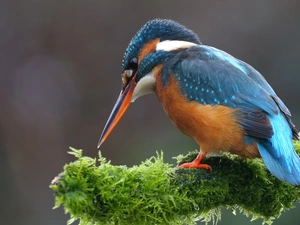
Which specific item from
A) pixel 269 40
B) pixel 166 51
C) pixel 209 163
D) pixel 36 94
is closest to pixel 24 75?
pixel 36 94

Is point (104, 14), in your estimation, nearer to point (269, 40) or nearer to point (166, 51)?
point (269, 40)

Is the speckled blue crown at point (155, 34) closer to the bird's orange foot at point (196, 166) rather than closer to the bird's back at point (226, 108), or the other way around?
the bird's back at point (226, 108)

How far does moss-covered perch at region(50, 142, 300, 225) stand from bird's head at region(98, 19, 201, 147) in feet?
1.95

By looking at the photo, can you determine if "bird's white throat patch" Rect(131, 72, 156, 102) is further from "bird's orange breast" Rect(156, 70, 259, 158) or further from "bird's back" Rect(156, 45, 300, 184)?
"bird's orange breast" Rect(156, 70, 259, 158)

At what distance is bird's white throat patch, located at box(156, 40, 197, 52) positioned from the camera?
2730 millimetres

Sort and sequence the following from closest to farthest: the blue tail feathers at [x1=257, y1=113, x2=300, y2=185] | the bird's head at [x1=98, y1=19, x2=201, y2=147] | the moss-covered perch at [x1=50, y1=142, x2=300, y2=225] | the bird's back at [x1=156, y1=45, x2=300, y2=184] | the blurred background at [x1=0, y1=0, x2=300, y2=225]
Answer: the moss-covered perch at [x1=50, y1=142, x2=300, y2=225]
the blue tail feathers at [x1=257, y1=113, x2=300, y2=185]
the bird's back at [x1=156, y1=45, x2=300, y2=184]
the bird's head at [x1=98, y1=19, x2=201, y2=147]
the blurred background at [x1=0, y1=0, x2=300, y2=225]

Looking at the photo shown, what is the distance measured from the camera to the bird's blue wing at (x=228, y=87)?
231 cm

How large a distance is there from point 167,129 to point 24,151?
1.90 m

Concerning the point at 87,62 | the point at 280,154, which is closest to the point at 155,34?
the point at 280,154

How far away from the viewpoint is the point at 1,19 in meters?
6.73

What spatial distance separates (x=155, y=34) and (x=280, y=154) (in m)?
1.04

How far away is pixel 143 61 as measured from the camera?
2709 millimetres

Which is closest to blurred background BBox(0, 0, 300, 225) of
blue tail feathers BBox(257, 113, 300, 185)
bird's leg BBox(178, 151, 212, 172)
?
bird's leg BBox(178, 151, 212, 172)

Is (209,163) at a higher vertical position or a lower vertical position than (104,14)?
lower
